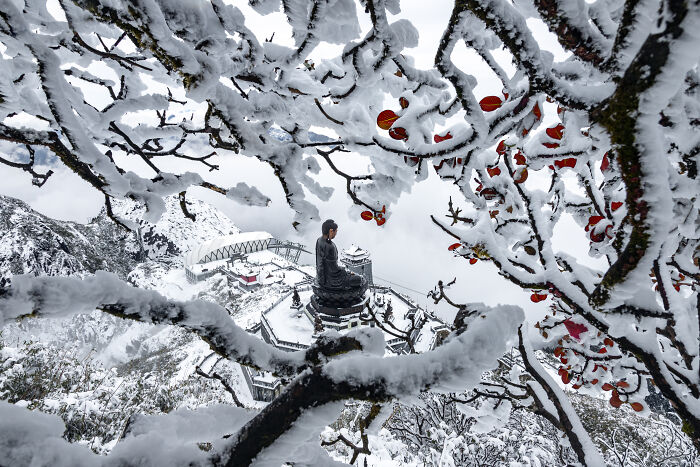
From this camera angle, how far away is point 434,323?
549 inches

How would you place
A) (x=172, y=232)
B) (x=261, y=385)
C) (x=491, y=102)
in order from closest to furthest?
(x=491, y=102)
(x=261, y=385)
(x=172, y=232)

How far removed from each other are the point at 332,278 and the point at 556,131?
8459 millimetres

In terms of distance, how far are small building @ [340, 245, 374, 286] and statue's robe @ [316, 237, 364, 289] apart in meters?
9.96

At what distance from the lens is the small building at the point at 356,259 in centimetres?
2048

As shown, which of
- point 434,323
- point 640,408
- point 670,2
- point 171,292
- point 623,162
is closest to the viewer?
point 670,2

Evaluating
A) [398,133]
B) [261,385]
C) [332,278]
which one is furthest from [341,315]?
[398,133]

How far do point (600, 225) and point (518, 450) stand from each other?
724cm

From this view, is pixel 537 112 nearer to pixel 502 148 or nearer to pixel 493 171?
pixel 502 148

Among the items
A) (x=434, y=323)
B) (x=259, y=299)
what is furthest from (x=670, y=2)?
(x=259, y=299)

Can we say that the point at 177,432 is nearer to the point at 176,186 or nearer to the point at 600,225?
the point at 176,186

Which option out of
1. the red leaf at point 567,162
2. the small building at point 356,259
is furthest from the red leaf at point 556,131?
the small building at point 356,259

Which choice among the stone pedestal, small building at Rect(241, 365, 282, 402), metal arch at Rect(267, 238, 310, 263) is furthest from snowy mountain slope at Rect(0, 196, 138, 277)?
the stone pedestal

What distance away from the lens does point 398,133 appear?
6.13 feet

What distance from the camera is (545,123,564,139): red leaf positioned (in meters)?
2.06
